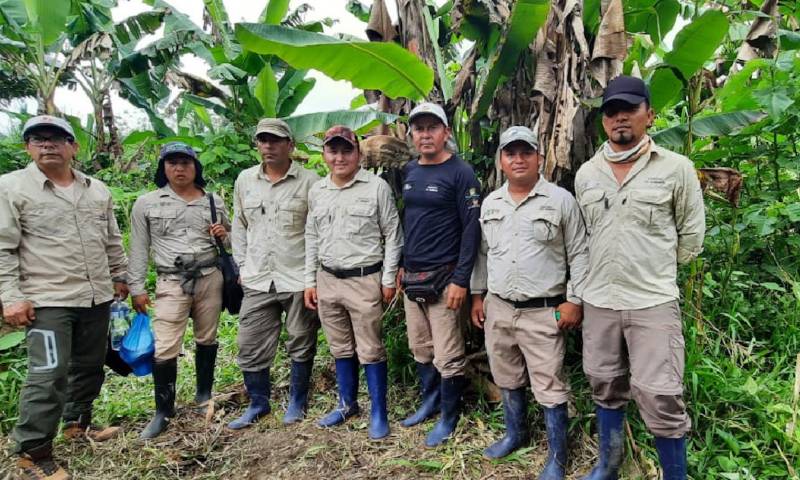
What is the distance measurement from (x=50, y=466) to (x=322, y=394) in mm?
1670

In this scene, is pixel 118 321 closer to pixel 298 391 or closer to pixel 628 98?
pixel 298 391

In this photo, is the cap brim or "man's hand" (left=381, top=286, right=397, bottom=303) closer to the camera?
the cap brim

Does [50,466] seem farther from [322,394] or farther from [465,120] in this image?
[465,120]

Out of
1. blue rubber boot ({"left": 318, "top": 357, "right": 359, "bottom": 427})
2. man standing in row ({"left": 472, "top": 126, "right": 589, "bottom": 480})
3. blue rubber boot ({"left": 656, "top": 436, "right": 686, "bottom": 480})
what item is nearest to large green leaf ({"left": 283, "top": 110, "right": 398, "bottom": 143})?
man standing in row ({"left": 472, "top": 126, "right": 589, "bottom": 480})

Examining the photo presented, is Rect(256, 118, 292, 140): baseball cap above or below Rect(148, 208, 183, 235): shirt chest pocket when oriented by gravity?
above

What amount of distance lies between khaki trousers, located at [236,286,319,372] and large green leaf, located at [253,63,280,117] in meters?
2.77

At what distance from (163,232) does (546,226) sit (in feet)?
8.04

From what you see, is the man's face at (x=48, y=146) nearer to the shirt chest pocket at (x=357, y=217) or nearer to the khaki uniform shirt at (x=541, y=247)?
the shirt chest pocket at (x=357, y=217)

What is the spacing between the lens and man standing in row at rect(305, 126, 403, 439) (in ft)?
10.1

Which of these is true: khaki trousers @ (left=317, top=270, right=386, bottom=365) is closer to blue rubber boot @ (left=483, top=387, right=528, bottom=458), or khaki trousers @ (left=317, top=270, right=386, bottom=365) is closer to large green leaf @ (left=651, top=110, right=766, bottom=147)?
blue rubber boot @ (left=483, top=387, right=528, bottom=458)

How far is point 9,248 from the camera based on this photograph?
2.73 meters

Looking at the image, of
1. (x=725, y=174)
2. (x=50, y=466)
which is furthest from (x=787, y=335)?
(x=50, y=466)

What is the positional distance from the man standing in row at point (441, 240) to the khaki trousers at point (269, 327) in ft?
2.44

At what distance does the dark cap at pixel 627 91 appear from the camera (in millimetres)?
2209
